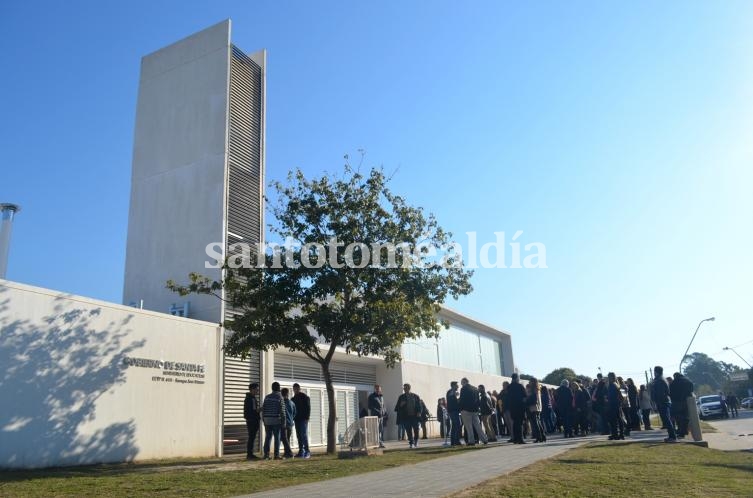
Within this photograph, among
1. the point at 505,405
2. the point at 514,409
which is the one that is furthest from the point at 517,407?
the point at 505,405

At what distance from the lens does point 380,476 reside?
9141mm

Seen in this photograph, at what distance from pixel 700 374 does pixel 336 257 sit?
18105cm

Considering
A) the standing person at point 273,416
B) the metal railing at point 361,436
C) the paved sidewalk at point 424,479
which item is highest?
the standing person at point 273,416

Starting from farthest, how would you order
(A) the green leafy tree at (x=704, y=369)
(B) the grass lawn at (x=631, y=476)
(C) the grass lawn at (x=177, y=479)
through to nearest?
(A) the green leafy tree at (x=704, y=369) < (C) the grass lawn at (x=177, y=479) < (B) the grass lawn at (x=631, y=476)

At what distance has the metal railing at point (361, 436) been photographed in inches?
554

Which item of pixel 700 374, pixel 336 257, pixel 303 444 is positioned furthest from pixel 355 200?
pixel 700 374

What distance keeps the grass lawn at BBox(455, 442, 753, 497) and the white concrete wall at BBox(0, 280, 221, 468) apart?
971 centimetres

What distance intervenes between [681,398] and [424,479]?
886 cm

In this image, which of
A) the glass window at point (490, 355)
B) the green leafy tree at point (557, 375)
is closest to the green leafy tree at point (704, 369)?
the green leafy tree at point (557, 375)

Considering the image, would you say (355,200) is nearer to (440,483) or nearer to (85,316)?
(85,316)

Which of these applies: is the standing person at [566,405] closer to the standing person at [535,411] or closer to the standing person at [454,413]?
the standing person at [535,411]

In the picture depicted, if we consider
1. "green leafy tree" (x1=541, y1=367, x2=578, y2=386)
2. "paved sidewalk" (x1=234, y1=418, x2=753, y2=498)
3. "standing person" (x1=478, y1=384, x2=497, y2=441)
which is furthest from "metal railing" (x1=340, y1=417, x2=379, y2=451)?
"green leafy tree" (x1=541, y1=367, x2=578, y2=386)

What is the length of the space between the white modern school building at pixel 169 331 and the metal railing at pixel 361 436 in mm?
5065

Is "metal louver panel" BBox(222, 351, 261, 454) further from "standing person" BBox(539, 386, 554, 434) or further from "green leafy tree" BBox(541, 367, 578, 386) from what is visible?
"green leafy tree" BBox(541, 367, 578, 386)
